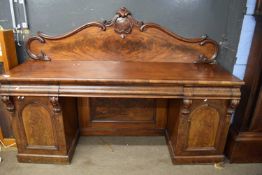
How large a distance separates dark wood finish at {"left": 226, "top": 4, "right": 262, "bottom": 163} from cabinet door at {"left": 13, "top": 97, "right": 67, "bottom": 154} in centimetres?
151

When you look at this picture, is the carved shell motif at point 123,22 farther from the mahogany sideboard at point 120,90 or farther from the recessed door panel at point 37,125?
the recessed door panel at point 37,125

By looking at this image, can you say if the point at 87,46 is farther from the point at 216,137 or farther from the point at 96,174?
the point at 216,137

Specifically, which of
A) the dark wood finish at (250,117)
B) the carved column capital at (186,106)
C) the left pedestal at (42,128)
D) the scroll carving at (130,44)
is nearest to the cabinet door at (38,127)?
the left pedestal at (42,128)

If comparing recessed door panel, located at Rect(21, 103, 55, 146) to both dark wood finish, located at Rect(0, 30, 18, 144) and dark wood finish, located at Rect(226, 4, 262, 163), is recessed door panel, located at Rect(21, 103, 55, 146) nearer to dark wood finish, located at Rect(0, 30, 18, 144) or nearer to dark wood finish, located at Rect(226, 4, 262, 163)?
dark wood finish, located at Rect(0, 30, 18, 144)

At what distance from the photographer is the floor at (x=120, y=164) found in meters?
1.88

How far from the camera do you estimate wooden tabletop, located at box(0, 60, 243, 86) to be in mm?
1609

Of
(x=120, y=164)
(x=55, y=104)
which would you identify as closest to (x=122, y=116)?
(x=120, y=164)

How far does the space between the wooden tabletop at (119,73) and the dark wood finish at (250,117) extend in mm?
207

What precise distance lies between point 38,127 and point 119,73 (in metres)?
0.82

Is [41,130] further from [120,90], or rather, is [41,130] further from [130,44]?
[130,44]

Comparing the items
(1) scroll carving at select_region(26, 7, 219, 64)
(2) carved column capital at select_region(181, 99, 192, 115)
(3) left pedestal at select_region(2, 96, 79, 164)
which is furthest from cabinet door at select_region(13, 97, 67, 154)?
(2) carved column capital at select_region(181, 99, 192, 115)

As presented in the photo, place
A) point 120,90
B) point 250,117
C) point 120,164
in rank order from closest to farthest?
1. point 120,90
2. point 250,117
3. point 120,164

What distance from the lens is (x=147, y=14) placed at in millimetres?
2045

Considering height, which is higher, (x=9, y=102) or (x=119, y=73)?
(x=119, y=73)
